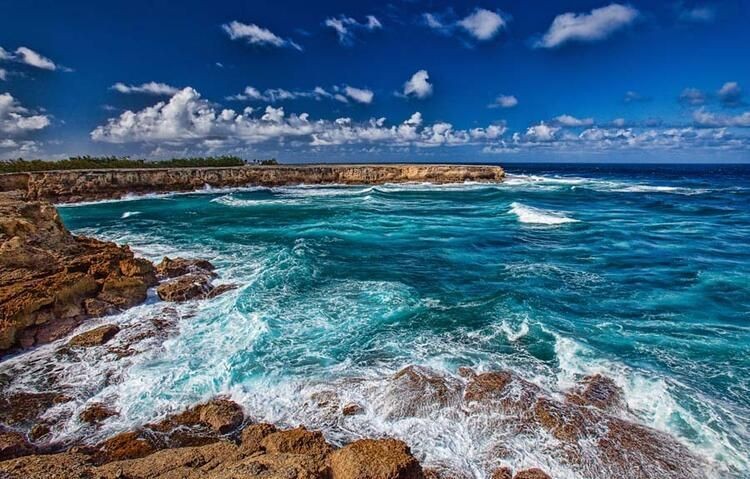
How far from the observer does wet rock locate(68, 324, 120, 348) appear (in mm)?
10945

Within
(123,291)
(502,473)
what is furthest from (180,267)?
(502,473)

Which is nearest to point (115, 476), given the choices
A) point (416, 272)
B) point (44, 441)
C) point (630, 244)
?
point (44, 441)

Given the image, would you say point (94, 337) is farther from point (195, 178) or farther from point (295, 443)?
point (195, 178)

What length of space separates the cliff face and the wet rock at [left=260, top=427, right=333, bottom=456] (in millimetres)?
48999

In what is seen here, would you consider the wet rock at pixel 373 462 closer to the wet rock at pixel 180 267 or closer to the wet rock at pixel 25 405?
the wet rock at pixel 25 405

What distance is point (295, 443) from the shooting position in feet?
20.5

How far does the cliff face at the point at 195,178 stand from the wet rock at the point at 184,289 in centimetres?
3876

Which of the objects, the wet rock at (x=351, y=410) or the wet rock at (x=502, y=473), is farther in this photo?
the wet rock at (x=351, y=410)

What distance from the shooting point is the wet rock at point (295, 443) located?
6105 mm

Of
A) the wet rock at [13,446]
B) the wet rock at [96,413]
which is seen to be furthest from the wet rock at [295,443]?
the wet rock at [13,446]

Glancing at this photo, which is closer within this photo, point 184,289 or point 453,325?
point 453,325

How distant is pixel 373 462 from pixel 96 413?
6.39 m

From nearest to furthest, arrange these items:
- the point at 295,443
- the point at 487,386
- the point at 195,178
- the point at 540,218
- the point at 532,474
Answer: the point at 295,443 → the point at 532,474 → the point at 487,386 → the point at 540,218 → the point at 195,178

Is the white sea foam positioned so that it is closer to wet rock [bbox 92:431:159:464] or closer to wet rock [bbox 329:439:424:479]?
wet rock [bbox 329:439:424:479]
